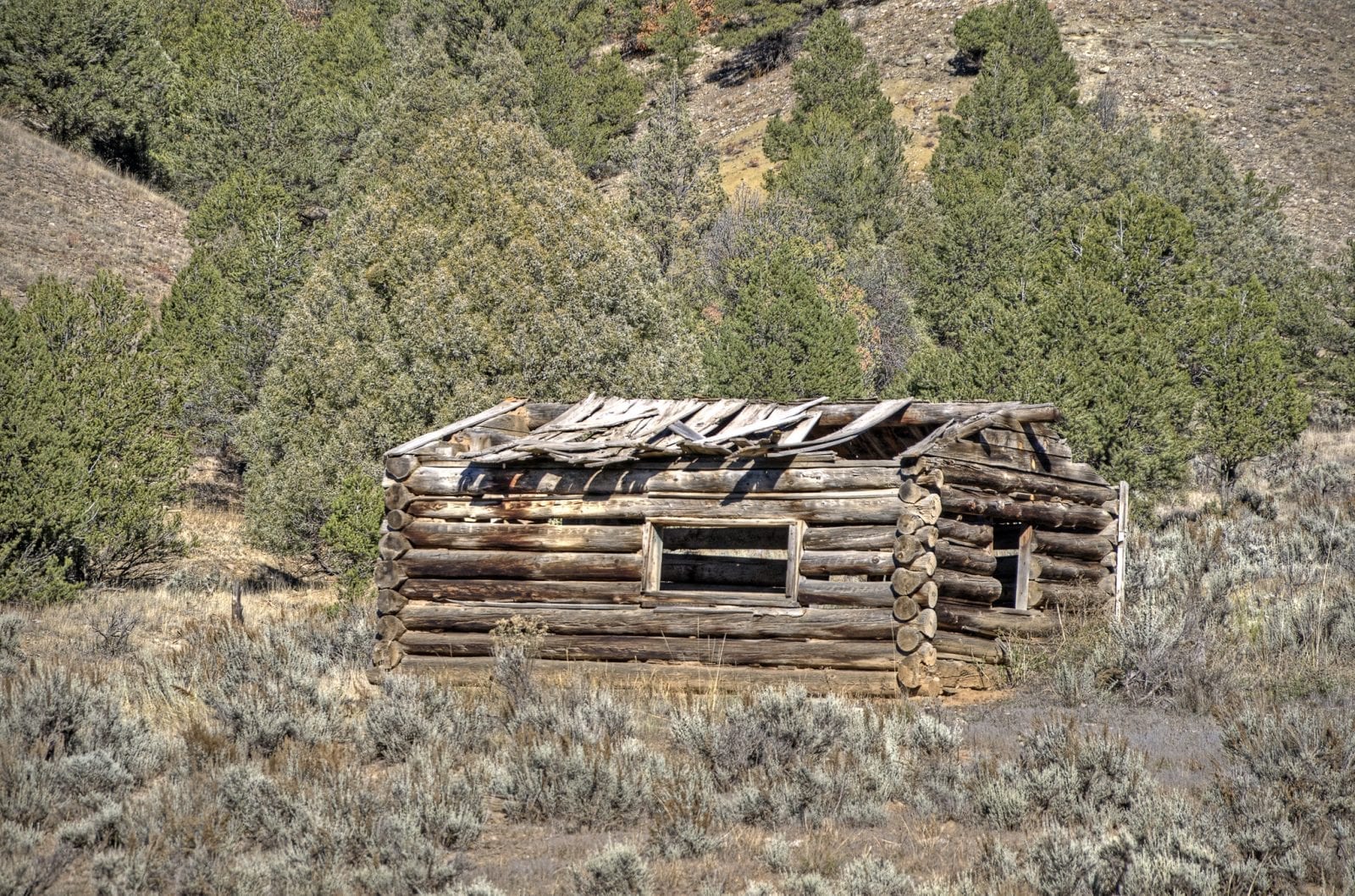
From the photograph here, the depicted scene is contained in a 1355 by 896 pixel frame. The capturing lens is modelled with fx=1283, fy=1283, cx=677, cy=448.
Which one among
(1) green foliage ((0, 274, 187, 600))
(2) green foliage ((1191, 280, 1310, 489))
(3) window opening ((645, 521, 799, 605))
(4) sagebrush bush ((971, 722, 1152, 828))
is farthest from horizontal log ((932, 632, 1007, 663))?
(2) green foliage ((1191, 280, 1310, 489))

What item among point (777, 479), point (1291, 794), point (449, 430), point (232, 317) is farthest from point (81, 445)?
point (1291, 794)

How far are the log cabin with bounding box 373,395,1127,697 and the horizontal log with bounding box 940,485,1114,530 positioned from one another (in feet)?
0.08

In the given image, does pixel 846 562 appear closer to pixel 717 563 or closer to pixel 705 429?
pixel 705 429

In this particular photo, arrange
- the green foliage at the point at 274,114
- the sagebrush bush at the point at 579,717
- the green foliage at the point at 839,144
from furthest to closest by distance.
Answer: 1. the green foliage at the point at 839,144
2. the green foliage at the point at 274,114
3. the sagebrush bush at the point at 579,717

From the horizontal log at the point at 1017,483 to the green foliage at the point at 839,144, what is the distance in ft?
87.2

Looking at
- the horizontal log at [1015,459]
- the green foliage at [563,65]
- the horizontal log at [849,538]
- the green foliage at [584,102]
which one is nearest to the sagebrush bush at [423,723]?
the horizontal log at [849,538]

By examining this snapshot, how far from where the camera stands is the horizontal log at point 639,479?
11734 millimetres

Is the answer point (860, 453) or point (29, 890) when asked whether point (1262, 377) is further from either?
point (29, 890)

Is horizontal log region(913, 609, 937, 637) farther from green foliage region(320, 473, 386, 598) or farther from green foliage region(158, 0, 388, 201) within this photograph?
green foliage region(158, 0, 388, 201)

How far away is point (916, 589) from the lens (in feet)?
37.1

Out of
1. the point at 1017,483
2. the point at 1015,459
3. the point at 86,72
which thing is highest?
the point at 86,72

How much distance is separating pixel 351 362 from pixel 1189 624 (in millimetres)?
15903

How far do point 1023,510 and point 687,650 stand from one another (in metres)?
3.74

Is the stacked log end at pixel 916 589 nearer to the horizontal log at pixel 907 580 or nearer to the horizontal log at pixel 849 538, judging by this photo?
the horizontal log at pixel 907 580
